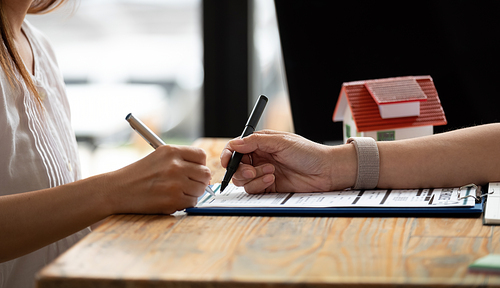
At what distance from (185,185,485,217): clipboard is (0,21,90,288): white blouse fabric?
329 millimetres

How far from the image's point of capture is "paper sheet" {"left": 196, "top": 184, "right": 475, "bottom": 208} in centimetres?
64

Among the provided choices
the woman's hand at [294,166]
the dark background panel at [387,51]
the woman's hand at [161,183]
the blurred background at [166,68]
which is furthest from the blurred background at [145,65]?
the woman's hand at [161,183]

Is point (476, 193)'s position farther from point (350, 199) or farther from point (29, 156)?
point (29, 156)

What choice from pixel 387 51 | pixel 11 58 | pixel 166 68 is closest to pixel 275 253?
pixel 11 58

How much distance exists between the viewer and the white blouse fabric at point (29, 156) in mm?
793

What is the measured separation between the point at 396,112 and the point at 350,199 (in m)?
0.31

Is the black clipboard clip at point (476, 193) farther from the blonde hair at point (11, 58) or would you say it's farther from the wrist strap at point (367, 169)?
the blonde hair at point (11, 58)

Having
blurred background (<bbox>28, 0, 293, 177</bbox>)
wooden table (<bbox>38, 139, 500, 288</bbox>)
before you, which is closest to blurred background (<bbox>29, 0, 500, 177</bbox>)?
blurred background (<bbox>28, 0, 293, 177</bbox>)

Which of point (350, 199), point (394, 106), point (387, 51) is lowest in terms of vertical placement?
point (350, 199)

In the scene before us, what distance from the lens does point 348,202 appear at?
66 cm

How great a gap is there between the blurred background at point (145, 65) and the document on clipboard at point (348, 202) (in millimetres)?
1526

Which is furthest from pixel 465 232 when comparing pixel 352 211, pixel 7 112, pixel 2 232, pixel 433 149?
pixel 7 112

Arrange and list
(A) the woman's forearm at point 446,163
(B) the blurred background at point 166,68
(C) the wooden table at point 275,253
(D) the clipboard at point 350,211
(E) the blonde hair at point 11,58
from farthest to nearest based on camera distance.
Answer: (B) the blurred background at point 166,68 → (E) the blonde hair at point 11,58 → (A) the woman's forearm at point 446,163 → (D) the clipboard at point 350,211 → (C) the wooden table at point 275,253

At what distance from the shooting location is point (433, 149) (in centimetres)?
76
